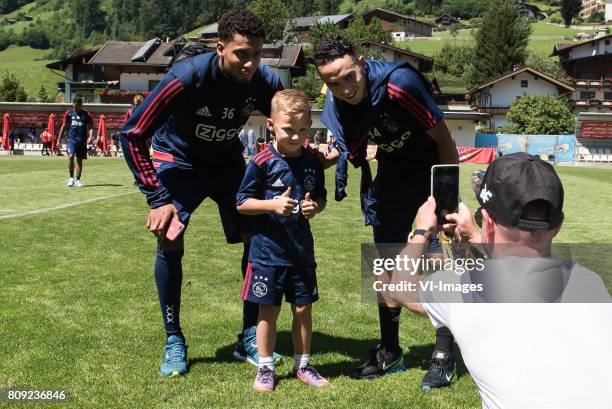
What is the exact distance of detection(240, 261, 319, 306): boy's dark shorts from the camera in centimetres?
416

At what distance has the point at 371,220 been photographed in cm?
472

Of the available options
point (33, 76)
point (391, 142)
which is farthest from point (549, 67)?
point (391, 142)

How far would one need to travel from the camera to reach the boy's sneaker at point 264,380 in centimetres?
414

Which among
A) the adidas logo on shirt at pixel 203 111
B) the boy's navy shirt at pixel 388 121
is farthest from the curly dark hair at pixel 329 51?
the adidas logo on shirt at pixel 203 111

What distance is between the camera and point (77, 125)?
17031 millimetres

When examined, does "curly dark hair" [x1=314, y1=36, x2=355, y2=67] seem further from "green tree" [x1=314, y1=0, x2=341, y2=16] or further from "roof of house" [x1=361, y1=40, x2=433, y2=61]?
"green tree" [x1=314, y1=0, x2=341, y2=16]

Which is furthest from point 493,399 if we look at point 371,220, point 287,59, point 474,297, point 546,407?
point 287,59

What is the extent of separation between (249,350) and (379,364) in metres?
0.95

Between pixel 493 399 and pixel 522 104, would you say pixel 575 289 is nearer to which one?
pixel 493 399

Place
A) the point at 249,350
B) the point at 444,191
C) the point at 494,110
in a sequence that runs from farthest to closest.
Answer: the point at 494,110 → the point at 249,350 → the point at 444,191

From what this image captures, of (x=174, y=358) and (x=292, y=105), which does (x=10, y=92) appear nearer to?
(x=174, y=358)

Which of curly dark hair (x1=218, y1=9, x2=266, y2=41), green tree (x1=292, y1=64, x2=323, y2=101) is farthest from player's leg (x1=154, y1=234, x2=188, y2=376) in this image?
green tree (x1=292, y1=64, x2=323, y2=101)

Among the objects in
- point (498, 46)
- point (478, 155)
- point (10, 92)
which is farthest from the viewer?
point (498, 46)

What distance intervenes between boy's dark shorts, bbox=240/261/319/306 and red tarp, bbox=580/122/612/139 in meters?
58.9
